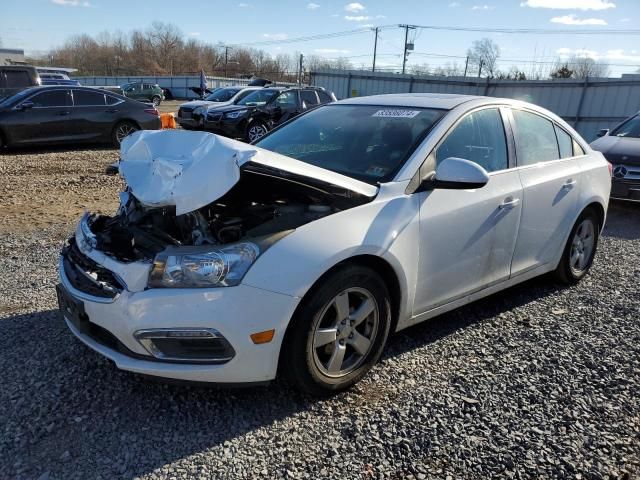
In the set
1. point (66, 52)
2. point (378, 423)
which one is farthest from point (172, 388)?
point (66, 52)

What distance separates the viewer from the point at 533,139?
4078mm

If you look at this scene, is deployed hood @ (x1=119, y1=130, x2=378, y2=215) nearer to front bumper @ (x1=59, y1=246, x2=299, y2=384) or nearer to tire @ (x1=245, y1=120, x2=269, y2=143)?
front bumper @ (x1=59, y1=246, x2=299, y2=384)

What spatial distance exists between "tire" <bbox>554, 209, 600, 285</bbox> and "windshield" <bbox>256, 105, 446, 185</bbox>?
1.94 m

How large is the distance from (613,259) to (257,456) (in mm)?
4923

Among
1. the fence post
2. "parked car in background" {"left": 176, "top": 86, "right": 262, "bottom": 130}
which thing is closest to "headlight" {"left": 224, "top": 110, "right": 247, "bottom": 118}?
"parked car in background" {"left": 176, "top": 86, "right": 262, "bottom": 130}

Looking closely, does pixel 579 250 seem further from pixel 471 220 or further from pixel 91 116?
pixel 91 116

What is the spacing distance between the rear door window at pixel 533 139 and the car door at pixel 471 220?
5.8 inches

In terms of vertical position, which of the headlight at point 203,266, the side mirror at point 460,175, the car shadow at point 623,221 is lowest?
the car shadow at point 623,221

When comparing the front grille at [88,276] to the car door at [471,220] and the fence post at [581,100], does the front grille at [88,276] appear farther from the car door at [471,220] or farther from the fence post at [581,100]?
the fence post at [581,100]

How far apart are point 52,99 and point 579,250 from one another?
11515mm

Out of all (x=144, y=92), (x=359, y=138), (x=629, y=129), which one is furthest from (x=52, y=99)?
(x=144, y=92)

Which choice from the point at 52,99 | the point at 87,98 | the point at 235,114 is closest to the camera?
the point at 52,99

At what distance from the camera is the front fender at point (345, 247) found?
249 centimetres

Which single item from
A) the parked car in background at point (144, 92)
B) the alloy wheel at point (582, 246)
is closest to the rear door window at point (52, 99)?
the alloy wheel at point (582, 246)
